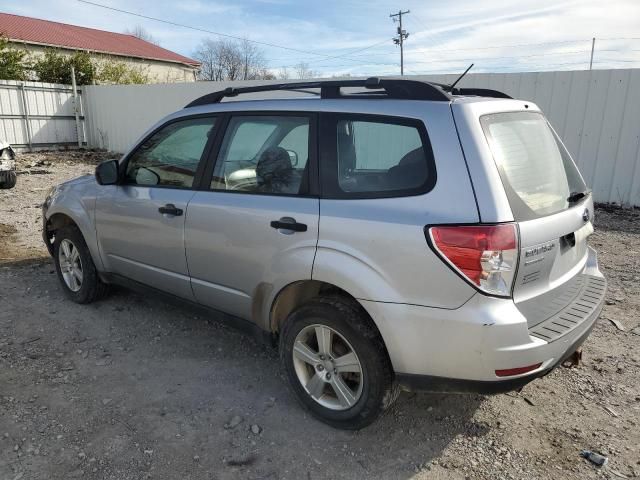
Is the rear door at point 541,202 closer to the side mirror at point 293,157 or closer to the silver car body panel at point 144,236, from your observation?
the side mirror at point 293,157

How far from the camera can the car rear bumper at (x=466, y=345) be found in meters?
2.24

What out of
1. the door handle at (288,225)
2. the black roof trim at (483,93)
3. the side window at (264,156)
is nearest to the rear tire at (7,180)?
the side window at (264,156)

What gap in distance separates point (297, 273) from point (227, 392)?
1.04 m

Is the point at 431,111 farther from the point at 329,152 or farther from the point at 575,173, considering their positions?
the point at 575,173

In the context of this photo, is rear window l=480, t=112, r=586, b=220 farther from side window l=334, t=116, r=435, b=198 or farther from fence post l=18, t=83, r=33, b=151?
fence post l=18, t=83, r=33, b=151

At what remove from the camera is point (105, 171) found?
391 centimetres

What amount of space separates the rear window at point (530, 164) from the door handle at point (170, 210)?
80.2 inches

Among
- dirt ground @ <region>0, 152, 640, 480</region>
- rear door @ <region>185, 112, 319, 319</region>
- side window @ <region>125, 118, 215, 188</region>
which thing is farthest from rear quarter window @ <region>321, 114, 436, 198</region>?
dirt ground @ <region>0, 152, 640, 480</region>

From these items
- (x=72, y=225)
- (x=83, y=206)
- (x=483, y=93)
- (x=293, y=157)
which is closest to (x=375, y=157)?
(x=293, y=157)

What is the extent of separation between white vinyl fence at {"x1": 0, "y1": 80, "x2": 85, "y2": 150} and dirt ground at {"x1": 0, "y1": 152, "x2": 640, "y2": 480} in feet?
47.2

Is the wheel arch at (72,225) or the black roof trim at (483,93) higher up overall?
the black roof trim at (483,93)

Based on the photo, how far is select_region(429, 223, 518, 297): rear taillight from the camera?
7.22ft

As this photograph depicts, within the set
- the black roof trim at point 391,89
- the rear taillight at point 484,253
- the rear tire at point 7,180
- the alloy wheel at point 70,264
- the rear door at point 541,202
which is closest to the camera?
the rear taillight at point 484,253

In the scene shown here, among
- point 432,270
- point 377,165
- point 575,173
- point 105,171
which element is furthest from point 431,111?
point 105,171
